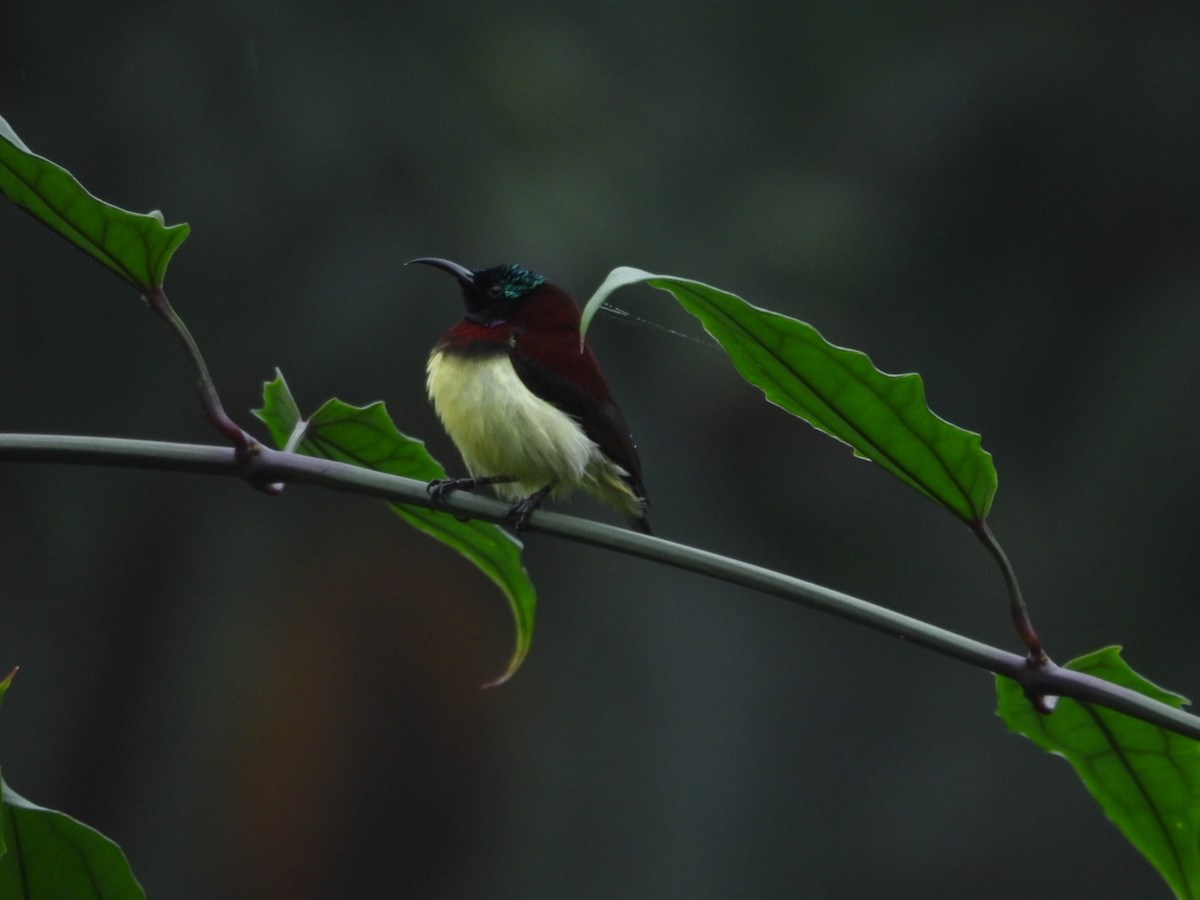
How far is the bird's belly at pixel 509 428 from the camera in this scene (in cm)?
216

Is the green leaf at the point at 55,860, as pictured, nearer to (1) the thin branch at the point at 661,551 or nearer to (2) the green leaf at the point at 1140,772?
(1) the thin branch at the point at 661,551

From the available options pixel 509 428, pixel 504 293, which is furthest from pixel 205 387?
pixel 504 293

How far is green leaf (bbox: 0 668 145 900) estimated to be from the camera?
1066 mm

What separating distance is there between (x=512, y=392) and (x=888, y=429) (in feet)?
3.64

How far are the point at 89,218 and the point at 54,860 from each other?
0.47 meters

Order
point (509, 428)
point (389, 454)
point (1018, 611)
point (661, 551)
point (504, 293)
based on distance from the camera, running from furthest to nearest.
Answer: point (504, 293), point (509, 428), point (389, 454), point (1018, 611), point (661, 551)

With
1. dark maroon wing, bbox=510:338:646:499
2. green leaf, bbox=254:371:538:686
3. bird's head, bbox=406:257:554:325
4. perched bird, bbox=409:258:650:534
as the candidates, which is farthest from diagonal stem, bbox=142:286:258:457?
bird's head, bbox=406:257:554:325

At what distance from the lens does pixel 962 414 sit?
7.63 m

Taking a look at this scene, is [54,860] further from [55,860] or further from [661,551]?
[661,551]

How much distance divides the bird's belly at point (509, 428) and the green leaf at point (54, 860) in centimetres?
113

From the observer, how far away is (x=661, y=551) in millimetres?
925

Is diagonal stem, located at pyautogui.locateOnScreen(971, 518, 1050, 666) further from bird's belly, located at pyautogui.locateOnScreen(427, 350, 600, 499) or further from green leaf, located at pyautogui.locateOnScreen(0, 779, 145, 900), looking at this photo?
bird's belly, located at pyautogui.locateOnScreen(427, 350, 600, 499)

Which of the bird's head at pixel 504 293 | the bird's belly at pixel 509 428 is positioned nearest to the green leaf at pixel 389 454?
the bird's belly at pixel 509 428

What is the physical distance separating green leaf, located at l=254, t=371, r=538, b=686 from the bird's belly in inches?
29.2
